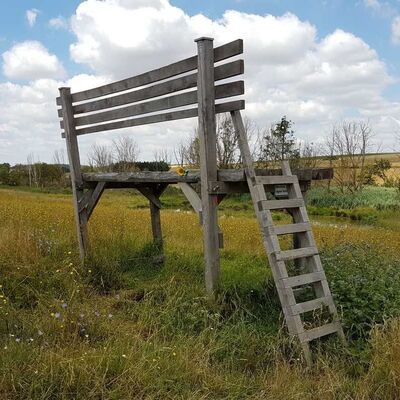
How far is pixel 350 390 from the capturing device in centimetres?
372

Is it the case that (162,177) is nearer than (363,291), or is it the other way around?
(363,291)

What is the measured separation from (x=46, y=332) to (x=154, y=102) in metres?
3.28

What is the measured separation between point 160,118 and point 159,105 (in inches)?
6.9

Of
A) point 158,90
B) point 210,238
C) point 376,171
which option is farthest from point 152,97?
point 376,171

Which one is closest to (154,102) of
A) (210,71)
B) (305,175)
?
(210,71)

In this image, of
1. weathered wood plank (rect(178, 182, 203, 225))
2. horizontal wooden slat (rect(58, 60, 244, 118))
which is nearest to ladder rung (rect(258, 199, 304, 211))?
weathered wood plank (rect(178, 182, 203, 225))

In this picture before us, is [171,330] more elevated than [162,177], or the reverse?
[162,177]

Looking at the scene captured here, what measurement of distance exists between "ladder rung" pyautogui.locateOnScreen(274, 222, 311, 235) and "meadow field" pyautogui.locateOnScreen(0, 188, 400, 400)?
70cm

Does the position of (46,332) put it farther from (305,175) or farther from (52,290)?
(305,175)

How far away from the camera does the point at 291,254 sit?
487 centimetres

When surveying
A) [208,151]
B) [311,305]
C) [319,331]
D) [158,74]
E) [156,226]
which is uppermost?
[158,74]

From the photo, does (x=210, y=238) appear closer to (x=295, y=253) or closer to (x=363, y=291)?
(x=295, y=253)

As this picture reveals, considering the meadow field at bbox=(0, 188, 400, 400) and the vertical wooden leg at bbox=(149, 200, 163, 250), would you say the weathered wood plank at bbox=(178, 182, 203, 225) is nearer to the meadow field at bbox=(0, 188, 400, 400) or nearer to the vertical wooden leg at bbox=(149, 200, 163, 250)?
the meadow field at bbox=(0, 188, 400, 400)

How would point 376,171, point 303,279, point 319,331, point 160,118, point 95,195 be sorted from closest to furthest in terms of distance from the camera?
point 319,331
point 303,279
point 160,118
point 95,195
point 376,171
